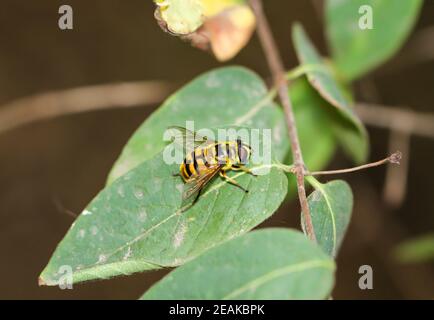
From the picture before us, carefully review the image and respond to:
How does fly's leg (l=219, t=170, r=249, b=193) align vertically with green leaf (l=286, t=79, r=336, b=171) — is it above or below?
below

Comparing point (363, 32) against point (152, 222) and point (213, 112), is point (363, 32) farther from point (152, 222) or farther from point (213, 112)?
point (152, 222)

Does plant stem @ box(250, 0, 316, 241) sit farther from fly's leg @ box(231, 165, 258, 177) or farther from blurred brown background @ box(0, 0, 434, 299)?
blurred brown background @ box(0, 0, 434, 299)

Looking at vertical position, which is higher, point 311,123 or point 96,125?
point 96,125

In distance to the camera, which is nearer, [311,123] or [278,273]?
[278,273]

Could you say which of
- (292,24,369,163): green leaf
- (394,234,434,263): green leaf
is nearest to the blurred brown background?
(394,234,434,263): green leaf

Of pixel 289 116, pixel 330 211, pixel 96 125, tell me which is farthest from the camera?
pixel 96 125

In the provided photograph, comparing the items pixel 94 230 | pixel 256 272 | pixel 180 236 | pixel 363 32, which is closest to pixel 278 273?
pixel 256 272

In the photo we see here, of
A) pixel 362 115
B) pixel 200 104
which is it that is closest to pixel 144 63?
pixel 362 115
